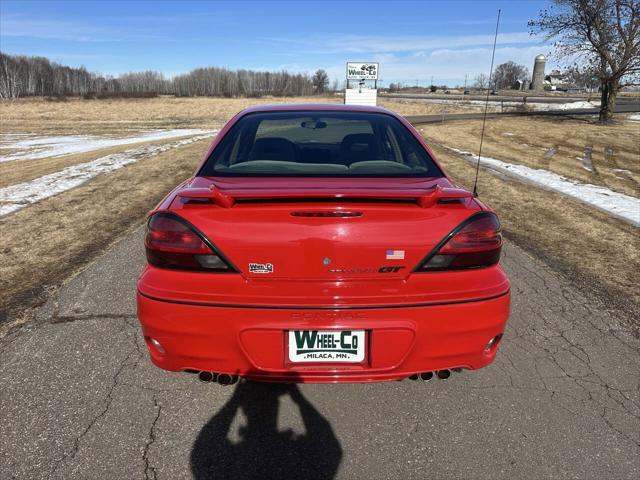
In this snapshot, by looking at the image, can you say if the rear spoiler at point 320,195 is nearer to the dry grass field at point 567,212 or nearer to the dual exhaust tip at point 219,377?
the dual exhaust tip at point 219,377

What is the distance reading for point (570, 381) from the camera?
2617mm

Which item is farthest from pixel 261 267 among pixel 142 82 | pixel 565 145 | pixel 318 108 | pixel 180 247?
pixel 142 82

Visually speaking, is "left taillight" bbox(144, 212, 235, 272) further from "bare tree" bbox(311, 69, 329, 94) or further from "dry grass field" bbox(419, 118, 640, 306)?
"bare tree" bbox(311, 69, 329, 94)

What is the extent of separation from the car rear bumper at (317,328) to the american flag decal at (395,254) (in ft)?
0.74

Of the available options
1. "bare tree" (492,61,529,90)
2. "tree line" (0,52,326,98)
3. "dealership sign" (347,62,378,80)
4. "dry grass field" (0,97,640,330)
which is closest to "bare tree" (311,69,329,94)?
"tree line" (0,52,326,98)

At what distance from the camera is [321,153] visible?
9.34 feet

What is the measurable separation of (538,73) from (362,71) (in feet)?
224

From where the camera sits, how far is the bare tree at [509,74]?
94.1 meters

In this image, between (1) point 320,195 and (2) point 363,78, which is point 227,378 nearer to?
(1) point 320,195

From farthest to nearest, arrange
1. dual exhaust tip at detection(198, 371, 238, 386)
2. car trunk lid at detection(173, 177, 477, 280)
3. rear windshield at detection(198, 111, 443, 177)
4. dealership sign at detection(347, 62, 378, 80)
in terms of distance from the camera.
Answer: dealership sign at detection(347, 62, 378, 80), rear windshield at detection(198, 111, 443, 177), dual exhaust tip at detection(198, 371, 238, 386), car trunk lid at detection(173, 177, 477, 280)

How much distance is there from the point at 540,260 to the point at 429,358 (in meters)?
3.30

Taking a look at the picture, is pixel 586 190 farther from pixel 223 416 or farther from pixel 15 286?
pixel 15 286

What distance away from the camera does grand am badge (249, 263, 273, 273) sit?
1.93 m

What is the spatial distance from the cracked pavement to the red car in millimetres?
370
